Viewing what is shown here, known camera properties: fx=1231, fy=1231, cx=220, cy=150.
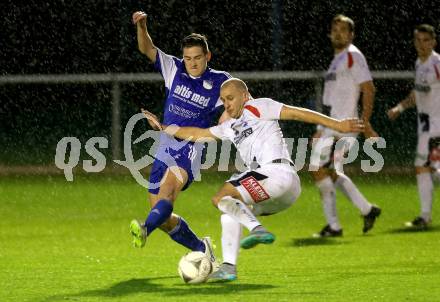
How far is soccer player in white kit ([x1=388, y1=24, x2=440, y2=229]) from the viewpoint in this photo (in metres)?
13.6

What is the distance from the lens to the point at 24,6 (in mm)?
28156

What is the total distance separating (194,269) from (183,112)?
5.11 ft

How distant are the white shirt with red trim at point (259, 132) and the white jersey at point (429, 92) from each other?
463cm

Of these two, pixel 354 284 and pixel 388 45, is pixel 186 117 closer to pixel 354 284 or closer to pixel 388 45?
pixel 354 284

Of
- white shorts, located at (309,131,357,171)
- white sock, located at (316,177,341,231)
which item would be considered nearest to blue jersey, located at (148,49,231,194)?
white sock, located at (316,177,341,231)

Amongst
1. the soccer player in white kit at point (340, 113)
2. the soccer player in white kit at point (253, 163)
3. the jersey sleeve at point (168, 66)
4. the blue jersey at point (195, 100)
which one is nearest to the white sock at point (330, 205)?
the soccer player in white kit at point (340, 113)

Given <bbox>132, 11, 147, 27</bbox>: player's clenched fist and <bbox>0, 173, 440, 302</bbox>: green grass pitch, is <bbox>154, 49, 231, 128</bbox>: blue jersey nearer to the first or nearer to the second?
<bbox>132, 11, 147, 27</bbox>: player's clenched fist

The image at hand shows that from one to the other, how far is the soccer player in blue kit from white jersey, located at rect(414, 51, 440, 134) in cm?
396

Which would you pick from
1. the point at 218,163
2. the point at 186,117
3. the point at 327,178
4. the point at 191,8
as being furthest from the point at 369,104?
the point at 191,8

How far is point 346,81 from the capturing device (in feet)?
43.9

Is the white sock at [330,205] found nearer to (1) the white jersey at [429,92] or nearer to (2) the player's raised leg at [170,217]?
(1) the white jersey at [429,92]

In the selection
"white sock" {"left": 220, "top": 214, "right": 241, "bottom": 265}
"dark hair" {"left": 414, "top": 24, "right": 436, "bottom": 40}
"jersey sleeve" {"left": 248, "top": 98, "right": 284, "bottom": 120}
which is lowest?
"white sock" {"left": 220, "top": 214, "right": 241, "bottom": 265}

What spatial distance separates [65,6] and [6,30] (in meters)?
1.43

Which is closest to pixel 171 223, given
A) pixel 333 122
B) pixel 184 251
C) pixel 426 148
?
pixel 184 251
